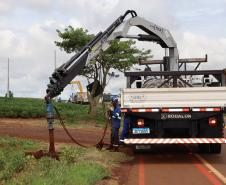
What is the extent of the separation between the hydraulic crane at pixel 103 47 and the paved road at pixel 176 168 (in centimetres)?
260

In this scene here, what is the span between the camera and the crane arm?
48.6 ft

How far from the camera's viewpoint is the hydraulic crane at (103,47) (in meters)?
14.6

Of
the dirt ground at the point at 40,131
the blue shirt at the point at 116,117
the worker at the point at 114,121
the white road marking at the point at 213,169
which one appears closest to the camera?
the white road marking at the point at 213,169

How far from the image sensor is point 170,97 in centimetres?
1507

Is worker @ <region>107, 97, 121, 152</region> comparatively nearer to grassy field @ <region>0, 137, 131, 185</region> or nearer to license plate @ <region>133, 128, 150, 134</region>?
grassy field @ <region>0, 137, 131, 185</region>

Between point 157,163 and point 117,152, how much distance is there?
2121 millimetres

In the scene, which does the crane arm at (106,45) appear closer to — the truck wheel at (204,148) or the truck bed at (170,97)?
the truck bed at (170,97)

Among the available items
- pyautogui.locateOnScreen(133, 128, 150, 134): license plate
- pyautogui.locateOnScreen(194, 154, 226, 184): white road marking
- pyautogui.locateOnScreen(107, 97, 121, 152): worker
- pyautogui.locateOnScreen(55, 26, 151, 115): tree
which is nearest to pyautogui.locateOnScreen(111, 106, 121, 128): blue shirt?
pyautogui.locateOnScreen(107, 97, 121, 152): worker

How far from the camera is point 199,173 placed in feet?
42.1

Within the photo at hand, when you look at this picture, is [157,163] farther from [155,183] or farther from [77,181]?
[77,181]

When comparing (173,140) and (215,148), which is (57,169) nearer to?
(173,140)

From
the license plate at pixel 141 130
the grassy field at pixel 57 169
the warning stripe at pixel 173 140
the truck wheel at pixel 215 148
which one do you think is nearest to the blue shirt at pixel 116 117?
the grassy field at pixel 57 169

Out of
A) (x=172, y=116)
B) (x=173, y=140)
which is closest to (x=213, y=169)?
(x=173, y=140)

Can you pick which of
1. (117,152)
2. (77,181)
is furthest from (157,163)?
(77,181)
